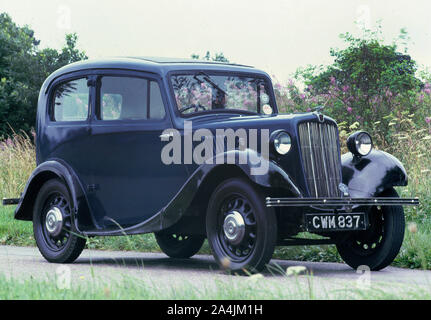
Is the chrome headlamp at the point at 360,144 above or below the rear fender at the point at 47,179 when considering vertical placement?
above

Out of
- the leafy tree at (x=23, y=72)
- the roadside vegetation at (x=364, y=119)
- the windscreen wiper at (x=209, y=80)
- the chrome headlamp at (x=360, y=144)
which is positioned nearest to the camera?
the chrome headlamp at (x=360, y=144)

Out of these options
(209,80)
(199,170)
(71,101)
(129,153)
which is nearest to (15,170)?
(71,101)

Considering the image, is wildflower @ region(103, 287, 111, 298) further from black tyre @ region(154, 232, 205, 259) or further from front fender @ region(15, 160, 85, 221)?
black tyre @ region(154, 232, 205, 259)

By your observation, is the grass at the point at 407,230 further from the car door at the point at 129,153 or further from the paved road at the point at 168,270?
the car door at the point at 129,153

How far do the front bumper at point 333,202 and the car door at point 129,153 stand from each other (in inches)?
59.5

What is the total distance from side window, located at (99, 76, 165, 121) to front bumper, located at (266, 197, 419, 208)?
2.05 meters

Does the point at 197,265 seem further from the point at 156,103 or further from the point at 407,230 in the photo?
the point at 407,230

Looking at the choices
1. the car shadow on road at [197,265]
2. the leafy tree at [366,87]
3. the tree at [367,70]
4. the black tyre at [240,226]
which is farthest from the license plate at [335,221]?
the tree at [367,70]

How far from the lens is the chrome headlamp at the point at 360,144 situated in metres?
8.06

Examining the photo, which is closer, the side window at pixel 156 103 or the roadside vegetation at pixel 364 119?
the side window at pixel 156 103

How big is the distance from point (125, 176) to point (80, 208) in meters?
0.69

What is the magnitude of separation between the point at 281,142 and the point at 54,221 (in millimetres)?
3106

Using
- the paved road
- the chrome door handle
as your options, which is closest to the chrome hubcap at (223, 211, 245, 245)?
the paved road

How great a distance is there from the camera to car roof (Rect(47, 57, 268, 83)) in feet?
27.6
